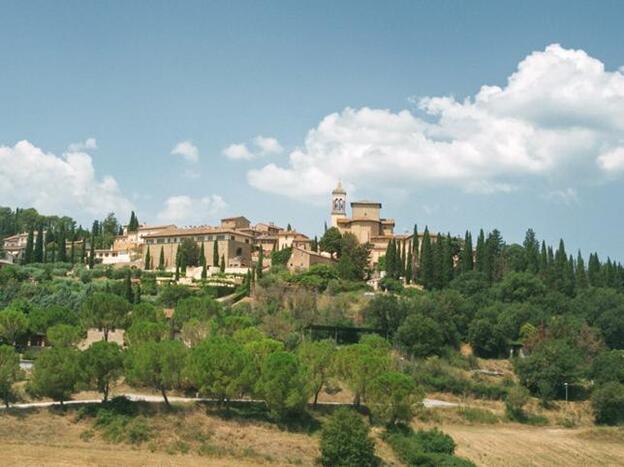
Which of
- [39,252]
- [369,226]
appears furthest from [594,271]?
[39,252]

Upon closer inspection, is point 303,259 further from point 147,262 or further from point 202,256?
point 147,262

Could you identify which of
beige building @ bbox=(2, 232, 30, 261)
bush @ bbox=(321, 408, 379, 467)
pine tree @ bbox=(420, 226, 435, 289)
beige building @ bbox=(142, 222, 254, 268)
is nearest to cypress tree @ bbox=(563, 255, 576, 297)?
pine tree @ bbox=(420, 226, 435, 289)

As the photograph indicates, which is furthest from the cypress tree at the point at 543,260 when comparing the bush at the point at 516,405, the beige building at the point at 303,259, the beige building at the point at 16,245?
the beige building at the point at 16,245

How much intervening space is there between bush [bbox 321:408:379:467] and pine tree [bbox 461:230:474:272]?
40.8 m

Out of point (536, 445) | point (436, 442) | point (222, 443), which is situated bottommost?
point (536, 445)

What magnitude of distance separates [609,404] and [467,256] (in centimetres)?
2990

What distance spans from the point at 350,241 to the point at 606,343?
30.7 metres

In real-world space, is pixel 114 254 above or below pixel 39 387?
above

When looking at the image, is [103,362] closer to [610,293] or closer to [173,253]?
[610,293]

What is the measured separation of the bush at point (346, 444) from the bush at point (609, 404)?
17.6m

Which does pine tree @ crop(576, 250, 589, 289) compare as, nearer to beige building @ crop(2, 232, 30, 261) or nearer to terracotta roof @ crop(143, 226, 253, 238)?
terracotta roof @ crop(143, 226, 253, 238)

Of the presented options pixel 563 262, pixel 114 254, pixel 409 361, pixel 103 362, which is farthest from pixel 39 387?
pixel 114 254

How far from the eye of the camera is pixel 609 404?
1763 inches

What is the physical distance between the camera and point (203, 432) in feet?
121
